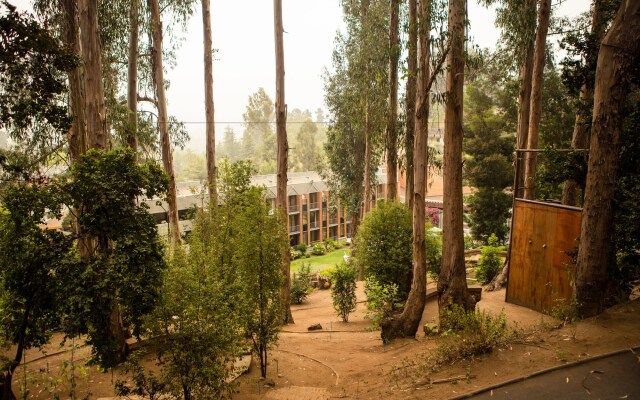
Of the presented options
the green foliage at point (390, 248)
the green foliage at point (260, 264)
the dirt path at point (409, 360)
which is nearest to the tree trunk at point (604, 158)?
the dirt path at point (409, 360)

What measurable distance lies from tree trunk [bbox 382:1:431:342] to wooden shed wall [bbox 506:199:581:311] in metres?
2.23

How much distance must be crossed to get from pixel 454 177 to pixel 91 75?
7730 mm

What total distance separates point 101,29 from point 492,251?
552 inches

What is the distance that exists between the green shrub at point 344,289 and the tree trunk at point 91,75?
734cm

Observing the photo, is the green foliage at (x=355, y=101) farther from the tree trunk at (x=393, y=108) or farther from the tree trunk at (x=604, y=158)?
the tree trunk at (x=604, y=158)

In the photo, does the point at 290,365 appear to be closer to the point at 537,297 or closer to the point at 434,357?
the point at 434,357

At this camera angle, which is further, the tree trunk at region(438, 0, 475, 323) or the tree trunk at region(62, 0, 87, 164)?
the tree trunk at region(62, 0, 87, 164)

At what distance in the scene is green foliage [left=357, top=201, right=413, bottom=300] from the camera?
44.2ft

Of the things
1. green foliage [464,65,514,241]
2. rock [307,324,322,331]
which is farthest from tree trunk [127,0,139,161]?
green foliage [464,65,514,241]

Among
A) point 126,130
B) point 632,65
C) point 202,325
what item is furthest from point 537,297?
point 126,130

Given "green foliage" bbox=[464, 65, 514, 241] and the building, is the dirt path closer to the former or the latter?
"green foliage" bbox=[464, 65, 514, 241]

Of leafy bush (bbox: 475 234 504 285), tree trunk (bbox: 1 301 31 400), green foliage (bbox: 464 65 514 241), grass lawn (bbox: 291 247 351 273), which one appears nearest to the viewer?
tree trunk (bbox: 1 301 31 400)

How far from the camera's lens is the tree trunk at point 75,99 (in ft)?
32.2

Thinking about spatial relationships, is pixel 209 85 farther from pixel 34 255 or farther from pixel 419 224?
pixel 34 255
